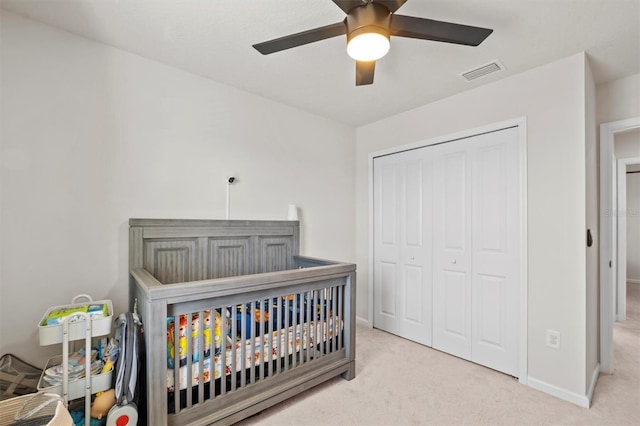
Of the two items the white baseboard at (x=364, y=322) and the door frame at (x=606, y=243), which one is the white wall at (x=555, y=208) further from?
the white baseboard at (x=364, y=322)

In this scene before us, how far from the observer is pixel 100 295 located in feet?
6.59

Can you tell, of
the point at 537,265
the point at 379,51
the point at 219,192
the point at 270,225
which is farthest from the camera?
the point at 270,225

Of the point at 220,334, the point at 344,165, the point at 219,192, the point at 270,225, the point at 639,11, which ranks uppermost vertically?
the point at 639,11

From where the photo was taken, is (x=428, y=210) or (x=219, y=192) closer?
(x=219, y=192)

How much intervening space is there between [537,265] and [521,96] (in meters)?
1.29

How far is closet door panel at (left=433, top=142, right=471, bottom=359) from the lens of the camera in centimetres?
267

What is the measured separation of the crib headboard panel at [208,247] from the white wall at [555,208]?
2.02 m

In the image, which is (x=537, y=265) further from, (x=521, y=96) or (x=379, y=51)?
(x=379, y=51)

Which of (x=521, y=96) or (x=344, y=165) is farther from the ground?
(x=521, y=96)

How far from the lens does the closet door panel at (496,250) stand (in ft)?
7.76

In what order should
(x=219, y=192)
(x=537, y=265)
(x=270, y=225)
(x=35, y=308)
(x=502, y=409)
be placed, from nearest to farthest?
(x=35, y=308) < (x=502, y=409) < (x=537, y=265) < (x=219, y=192) < (x=270, y=225)

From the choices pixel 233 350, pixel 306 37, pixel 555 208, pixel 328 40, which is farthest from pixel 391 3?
pixel 233 350

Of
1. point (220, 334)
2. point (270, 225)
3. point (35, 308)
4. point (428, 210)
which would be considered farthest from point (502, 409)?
point (35, 308)

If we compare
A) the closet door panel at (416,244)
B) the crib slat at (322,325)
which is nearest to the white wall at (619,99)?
the closet door panel at (416,244)
